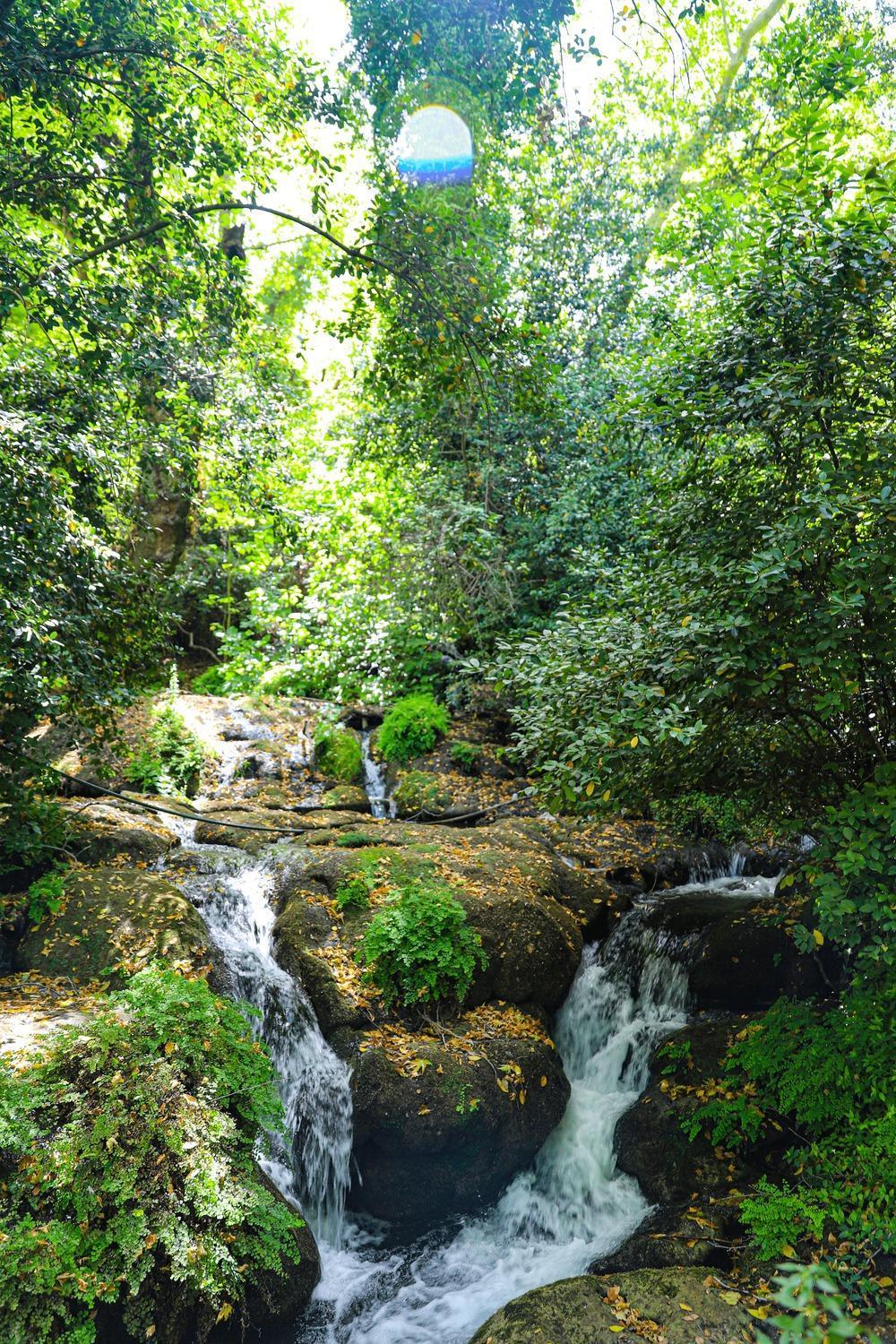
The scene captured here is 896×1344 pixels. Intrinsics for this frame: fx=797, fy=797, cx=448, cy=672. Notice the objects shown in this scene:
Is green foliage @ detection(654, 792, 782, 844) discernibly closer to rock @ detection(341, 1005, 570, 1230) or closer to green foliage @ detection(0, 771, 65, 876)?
rock @ detection(341, 1005, 570, 1230)

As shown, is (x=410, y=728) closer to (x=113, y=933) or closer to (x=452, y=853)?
(x=452, y=853)

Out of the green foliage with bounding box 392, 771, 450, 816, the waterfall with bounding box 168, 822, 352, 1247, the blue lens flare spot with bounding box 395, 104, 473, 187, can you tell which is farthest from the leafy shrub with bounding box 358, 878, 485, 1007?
the blue lens flare spot with bounding box 395, 104, 473, 187

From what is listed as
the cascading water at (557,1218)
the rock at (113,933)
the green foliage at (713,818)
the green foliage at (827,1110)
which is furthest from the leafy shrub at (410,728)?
→ the green foliage at (827,1110)

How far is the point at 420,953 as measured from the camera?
6914 mm

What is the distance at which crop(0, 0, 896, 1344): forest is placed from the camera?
4.85 m

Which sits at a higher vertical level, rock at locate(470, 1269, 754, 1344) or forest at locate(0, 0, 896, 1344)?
forest at locate(0, 0, 896, 1344)

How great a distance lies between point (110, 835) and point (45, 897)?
1.23 meters

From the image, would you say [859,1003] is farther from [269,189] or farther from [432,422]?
[432,422]

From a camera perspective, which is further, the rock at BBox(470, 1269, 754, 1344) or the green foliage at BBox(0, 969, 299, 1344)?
the rock at BBox(470, 1269, 754, 1344)

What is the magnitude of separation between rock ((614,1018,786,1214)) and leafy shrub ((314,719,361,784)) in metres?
7.02

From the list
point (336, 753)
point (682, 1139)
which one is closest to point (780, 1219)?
point (682, 1139)

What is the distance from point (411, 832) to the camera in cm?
952

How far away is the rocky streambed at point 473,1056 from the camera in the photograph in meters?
5.63

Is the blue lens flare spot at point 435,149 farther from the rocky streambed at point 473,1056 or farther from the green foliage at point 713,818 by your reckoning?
the rocky streambed at point 473,1056
